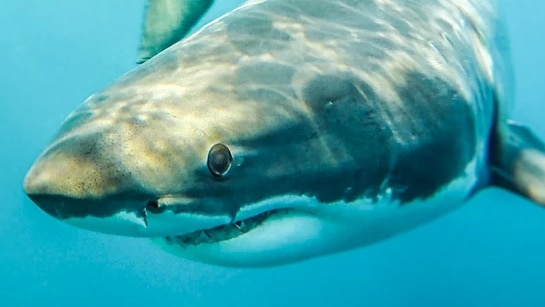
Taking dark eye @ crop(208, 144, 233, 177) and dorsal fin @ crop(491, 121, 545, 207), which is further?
dorsal fin @ crop(491, 121, 545, 207)

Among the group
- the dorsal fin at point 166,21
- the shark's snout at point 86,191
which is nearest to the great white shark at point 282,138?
the shark's snout at point 86,191

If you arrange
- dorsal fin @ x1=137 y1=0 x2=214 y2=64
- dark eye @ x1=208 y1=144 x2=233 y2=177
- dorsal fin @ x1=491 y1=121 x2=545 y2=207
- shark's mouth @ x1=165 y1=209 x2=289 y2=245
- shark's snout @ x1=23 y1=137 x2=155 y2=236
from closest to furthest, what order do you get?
shark's snout @ x1=23 y1=137 x2=155 y2=236 → dark eye @ x1=208 y1=144 x2=233 y2=177 → shark's mouth @ x1=165 y1=209 x2=289 y2=245 → dorsal fin @ x1=491 y1=121 x2=545 y2=207 → dorsal fin @ x1=137 y1=0 x2=214 y2=64

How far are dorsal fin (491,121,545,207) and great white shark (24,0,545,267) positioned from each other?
0.04m

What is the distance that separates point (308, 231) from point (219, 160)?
51 cm

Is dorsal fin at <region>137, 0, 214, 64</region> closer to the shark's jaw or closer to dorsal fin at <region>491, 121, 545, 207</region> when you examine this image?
the shark's jaw

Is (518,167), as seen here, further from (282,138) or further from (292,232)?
(282,138)

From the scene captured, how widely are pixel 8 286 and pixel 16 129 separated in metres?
5.02

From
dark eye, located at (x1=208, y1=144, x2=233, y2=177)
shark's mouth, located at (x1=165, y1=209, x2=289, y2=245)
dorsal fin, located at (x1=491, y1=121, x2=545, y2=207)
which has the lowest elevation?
dorsal fin, located at (x1=491, y1=121, x2=545, y2=207)

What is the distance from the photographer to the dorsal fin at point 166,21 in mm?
3570

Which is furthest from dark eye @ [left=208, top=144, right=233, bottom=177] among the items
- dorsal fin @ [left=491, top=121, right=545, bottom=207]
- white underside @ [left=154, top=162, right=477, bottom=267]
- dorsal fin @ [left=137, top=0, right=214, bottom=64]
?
dorsal fin @ [left=491, top=121, right=545, bottom=207]

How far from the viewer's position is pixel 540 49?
3719 centimetres

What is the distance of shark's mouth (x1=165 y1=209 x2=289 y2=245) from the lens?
205 centimetres

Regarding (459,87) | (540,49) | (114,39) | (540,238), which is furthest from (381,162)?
(540,49)

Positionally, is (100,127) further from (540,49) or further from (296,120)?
(540,49)
